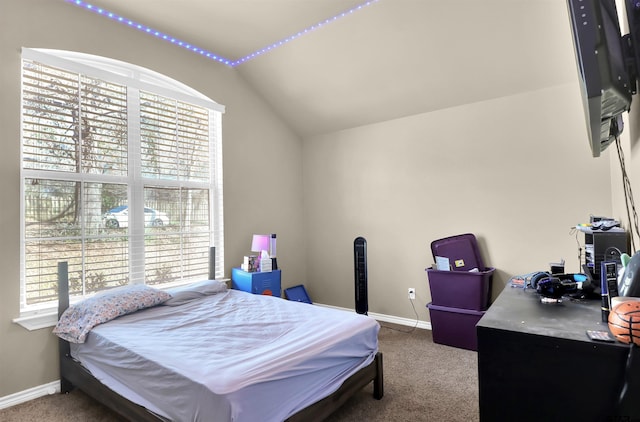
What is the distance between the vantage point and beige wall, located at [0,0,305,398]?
2361 millimetres

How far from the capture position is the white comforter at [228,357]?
4.92 ft

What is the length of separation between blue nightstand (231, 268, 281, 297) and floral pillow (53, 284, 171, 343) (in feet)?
3.05

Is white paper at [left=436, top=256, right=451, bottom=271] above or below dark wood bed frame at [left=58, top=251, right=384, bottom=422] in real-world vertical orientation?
above

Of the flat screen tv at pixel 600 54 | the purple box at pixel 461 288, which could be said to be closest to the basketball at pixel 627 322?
the flat screen tv at pixel 600 54

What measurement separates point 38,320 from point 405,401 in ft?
8.44

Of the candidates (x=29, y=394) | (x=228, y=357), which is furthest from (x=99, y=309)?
(x=228, y=357)

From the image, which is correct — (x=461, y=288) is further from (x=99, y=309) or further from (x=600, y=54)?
(x=99, y=309)

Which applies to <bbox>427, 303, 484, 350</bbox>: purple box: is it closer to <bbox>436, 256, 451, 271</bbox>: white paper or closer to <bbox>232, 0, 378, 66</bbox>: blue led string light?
<bbox>436, 256, 451, 271</bbox>: white paper

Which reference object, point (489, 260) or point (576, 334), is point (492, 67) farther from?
point (576, 334)

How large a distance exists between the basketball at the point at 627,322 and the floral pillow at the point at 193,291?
269 centimetres

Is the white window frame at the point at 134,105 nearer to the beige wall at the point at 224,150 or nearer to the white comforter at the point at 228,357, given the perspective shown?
the beige wall at the point at 224,150

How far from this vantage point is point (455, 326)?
10.4 ft

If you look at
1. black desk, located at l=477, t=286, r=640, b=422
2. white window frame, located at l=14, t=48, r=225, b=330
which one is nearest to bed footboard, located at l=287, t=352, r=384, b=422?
black desk, located at l=477, t=286, r=640, b=422

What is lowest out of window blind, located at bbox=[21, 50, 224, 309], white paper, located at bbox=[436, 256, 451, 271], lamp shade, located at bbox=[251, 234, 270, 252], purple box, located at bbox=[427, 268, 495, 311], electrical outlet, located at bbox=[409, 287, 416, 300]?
electrical outlet, located at bbox=[409, 287, 416, 300]
